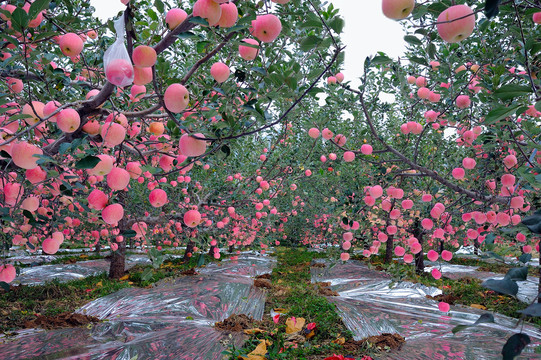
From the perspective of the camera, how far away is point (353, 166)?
24.8 ft

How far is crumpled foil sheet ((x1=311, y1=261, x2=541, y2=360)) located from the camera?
360cm

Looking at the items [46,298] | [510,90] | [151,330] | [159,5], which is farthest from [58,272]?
[510,90]

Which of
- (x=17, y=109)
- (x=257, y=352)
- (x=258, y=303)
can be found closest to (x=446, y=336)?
(x=257, y=352)

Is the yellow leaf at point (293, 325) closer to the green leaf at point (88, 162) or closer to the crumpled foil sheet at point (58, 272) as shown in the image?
the green leaf at point (88, 162)

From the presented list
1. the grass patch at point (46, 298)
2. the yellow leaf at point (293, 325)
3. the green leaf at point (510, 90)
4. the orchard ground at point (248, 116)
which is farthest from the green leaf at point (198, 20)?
the grass patch at point (46, 298)

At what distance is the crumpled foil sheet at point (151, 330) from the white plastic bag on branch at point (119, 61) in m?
3.26

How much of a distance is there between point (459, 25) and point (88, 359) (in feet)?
13.7

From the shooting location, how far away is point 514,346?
703 mm

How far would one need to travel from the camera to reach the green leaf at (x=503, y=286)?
2.53 ft

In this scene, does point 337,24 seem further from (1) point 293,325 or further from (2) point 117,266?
(2) point 117,266

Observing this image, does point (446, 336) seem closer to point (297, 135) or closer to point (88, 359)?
point (88, 359)

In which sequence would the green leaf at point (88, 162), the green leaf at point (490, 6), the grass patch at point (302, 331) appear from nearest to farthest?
the green leaf at point (490, 6) → the green leaf at point (88, 162) → the grass patch at point (302, 331)

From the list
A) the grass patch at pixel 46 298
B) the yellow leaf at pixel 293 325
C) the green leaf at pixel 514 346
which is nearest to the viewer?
the green leaf at pixel 514 346

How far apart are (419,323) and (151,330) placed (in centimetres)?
396
